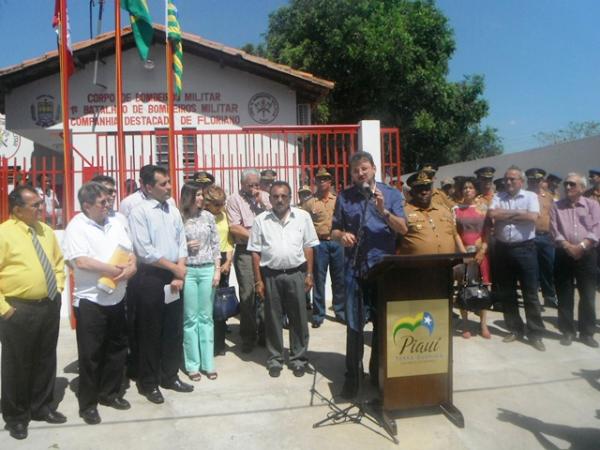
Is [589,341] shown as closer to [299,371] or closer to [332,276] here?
[332,276]

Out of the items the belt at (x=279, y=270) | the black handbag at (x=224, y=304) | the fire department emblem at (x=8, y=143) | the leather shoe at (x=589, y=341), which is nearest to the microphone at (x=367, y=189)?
the belt at (x=279, y=270)

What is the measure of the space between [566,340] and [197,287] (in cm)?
422

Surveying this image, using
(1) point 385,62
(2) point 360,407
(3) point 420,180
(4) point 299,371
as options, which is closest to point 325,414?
(2) point 360,407

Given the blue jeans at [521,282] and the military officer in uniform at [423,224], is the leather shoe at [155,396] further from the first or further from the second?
the blue jeans at [521,282]

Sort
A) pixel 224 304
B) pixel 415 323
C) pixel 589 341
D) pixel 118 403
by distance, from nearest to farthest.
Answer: pixel 415 323
pixel 118 403
pixel 224 304
pixel 589 341

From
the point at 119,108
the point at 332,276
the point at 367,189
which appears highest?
the point at 119,108

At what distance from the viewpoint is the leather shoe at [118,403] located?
14.2 ft

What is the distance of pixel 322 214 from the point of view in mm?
7098

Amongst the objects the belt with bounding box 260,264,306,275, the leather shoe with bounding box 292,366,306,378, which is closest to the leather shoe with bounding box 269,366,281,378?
the leather shoe with bounding box 292,366,306,378

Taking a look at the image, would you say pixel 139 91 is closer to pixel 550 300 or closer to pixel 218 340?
pixel 218 340

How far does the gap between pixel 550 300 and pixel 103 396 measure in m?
6.57

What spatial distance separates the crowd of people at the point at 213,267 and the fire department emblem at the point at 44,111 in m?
10.5

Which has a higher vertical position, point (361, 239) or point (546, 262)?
point (361, 239)

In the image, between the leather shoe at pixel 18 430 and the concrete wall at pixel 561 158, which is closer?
the leather shoe at pixel 18 430
